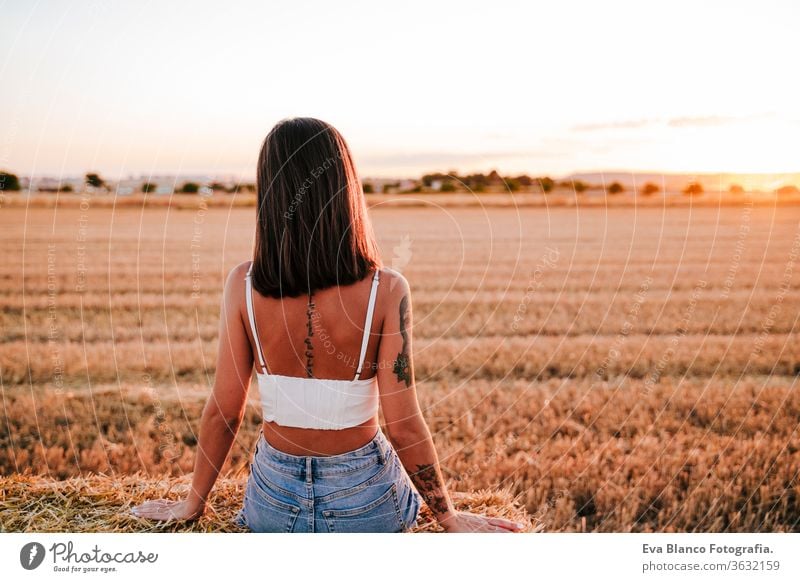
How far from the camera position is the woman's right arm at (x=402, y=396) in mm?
2494

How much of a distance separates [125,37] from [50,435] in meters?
2.56

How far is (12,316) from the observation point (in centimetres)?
813

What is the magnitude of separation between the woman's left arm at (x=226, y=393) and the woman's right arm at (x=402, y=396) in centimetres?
52

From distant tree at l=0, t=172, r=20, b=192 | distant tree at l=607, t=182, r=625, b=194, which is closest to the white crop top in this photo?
distant tree at l=0, t=172, r=20, b=192

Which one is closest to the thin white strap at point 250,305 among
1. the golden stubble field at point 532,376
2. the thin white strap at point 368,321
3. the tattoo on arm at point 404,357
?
the thin white strap at point 368,321

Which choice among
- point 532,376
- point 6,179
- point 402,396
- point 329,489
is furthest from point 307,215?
point 6,179

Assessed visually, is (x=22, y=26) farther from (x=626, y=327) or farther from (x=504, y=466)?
(x=626, y=327)

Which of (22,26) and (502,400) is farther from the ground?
(22,26)

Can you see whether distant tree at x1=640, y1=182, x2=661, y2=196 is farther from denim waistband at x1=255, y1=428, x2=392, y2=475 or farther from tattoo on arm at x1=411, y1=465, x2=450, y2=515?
denim waistband at x1=255, y1=428, x2=392, y2=475

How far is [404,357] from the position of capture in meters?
2.58

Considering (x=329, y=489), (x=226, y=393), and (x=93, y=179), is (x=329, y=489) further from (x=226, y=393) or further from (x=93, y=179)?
(x=93, y=179)

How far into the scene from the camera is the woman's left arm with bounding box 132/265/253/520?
2.55 metres

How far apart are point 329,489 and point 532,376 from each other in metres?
3.75
